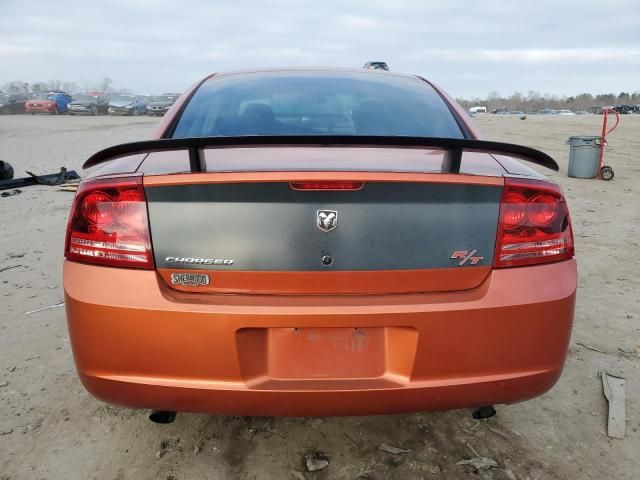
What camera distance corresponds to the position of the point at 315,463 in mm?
2045

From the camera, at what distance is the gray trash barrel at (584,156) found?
10023 mm

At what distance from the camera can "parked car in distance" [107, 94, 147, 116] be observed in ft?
123

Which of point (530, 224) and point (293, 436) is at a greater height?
point (530, 224)

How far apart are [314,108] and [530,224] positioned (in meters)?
1.30

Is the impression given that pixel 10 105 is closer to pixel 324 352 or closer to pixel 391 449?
pixel 391 449

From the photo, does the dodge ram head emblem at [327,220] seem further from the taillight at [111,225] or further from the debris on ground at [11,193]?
the debris on ground at [11,193]

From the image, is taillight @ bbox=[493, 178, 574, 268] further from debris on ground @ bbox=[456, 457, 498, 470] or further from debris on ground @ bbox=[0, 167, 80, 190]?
debris on ground @ bbox=[0, 167, 80, 190]

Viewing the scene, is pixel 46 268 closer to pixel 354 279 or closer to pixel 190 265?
pixel 190 265

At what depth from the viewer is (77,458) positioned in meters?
2.07

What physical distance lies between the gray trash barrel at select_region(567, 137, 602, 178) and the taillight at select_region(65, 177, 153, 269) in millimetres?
10412

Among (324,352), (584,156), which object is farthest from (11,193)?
(584,156)

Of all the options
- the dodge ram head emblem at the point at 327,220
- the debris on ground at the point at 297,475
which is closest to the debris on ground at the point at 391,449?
the debris on ground at the point at 297,475

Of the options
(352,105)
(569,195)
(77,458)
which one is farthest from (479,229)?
(569,195)

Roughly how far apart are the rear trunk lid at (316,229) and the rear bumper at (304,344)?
0.20ft
